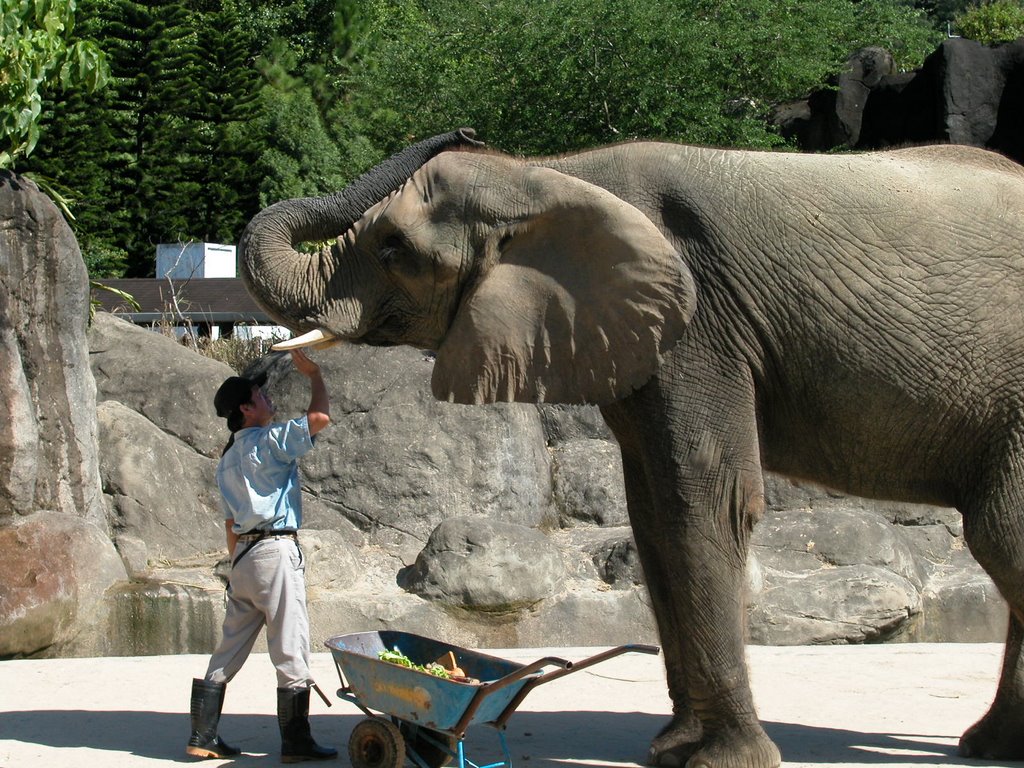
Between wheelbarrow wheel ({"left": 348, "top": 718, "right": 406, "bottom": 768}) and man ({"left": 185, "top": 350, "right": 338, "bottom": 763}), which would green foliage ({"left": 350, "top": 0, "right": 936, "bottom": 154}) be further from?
wheelbarrow wheel ({"left": 348, "top": 718, "right": 406, "bottom": 768})

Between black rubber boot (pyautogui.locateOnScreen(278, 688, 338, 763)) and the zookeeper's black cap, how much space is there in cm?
128

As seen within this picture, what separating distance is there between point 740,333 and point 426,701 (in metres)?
1.91

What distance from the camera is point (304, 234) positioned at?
5871 millimetres

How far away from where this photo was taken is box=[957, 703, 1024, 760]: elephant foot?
5801 millimetres

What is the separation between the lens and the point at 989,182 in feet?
18.0

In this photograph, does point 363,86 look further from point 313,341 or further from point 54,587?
point 313,341

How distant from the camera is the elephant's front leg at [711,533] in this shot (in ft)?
17.2

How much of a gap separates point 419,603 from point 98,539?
2.52 metres

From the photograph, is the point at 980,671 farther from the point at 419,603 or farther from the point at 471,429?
the point at 471,429

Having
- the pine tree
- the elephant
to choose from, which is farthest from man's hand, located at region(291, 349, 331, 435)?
the pine tree

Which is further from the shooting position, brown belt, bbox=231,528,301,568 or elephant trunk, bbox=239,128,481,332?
brown belt, bbox=231,528,301,568

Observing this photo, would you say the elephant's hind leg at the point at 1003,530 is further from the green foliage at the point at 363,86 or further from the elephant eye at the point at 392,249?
the green foliage at the point at 363,86

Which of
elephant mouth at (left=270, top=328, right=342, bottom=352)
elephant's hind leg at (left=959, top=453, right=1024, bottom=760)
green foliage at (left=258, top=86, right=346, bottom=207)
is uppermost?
green foliage at (left=258, top=86, right=346, bottom=207)

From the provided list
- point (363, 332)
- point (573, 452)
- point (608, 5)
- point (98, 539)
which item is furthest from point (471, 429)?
point (608, 5)
